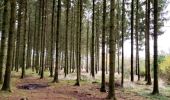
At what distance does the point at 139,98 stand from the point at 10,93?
24.4 feet

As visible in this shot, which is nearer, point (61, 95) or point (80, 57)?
point (61, 95)

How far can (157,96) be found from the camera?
18875 mm

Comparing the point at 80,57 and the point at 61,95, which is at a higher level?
the point at 80,57

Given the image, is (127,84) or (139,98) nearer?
(139,98)

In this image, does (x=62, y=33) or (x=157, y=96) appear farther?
(x=62, y=33)

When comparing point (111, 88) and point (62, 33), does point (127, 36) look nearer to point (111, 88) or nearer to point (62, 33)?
point (62, 33)

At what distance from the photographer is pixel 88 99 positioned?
15250mm

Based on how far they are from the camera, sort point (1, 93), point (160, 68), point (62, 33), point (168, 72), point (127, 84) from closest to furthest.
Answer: point (1, 93) < point (127, 84) < point (168, 72) < point (160, 68) < point (62, 33)

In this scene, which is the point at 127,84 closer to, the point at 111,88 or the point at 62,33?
the point at 111,88

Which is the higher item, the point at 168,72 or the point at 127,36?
the point at 127,36

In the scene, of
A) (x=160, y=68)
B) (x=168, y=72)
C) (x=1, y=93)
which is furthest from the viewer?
(x=160, y=68)

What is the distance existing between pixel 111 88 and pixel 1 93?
5.65 metres

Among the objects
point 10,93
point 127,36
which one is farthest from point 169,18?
point 10,93

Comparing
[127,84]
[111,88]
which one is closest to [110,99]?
[111,88]
